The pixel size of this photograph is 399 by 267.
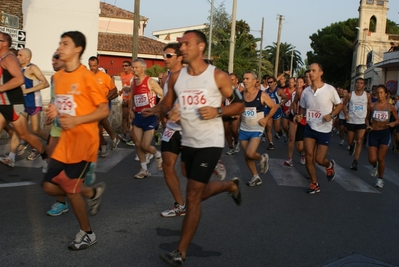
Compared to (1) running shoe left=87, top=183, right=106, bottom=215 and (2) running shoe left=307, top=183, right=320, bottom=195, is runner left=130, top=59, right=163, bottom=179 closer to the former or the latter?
(2) running shoe left=307, top=183, right=320, bottom=195

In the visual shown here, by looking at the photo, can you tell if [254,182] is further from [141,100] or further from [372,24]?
[372,24]

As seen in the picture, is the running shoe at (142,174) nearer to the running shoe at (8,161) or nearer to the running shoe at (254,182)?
the running shoe at (254,182)

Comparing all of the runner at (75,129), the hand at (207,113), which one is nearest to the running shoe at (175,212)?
the runner at (75,129)

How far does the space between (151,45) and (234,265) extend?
4829 cm

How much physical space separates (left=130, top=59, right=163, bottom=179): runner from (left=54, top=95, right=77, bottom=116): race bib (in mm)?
3609

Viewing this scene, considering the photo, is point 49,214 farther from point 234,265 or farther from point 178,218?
point 234,265

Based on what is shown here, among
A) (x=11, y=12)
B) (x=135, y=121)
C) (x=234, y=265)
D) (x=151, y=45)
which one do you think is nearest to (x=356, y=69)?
(x=151, y=45)

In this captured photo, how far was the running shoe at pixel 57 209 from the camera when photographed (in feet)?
18.5

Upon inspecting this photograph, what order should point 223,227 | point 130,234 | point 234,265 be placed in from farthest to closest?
point 223,227
point 130,234
point 234,265

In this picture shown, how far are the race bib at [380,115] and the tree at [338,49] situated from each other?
188ft

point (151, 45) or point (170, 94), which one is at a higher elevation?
point (151, 45)

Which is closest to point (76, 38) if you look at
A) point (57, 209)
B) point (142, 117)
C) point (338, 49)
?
point (57, 209)

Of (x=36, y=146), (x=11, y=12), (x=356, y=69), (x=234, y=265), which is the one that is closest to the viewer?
(x=234, y=265)

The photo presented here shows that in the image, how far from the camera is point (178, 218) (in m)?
5.88
